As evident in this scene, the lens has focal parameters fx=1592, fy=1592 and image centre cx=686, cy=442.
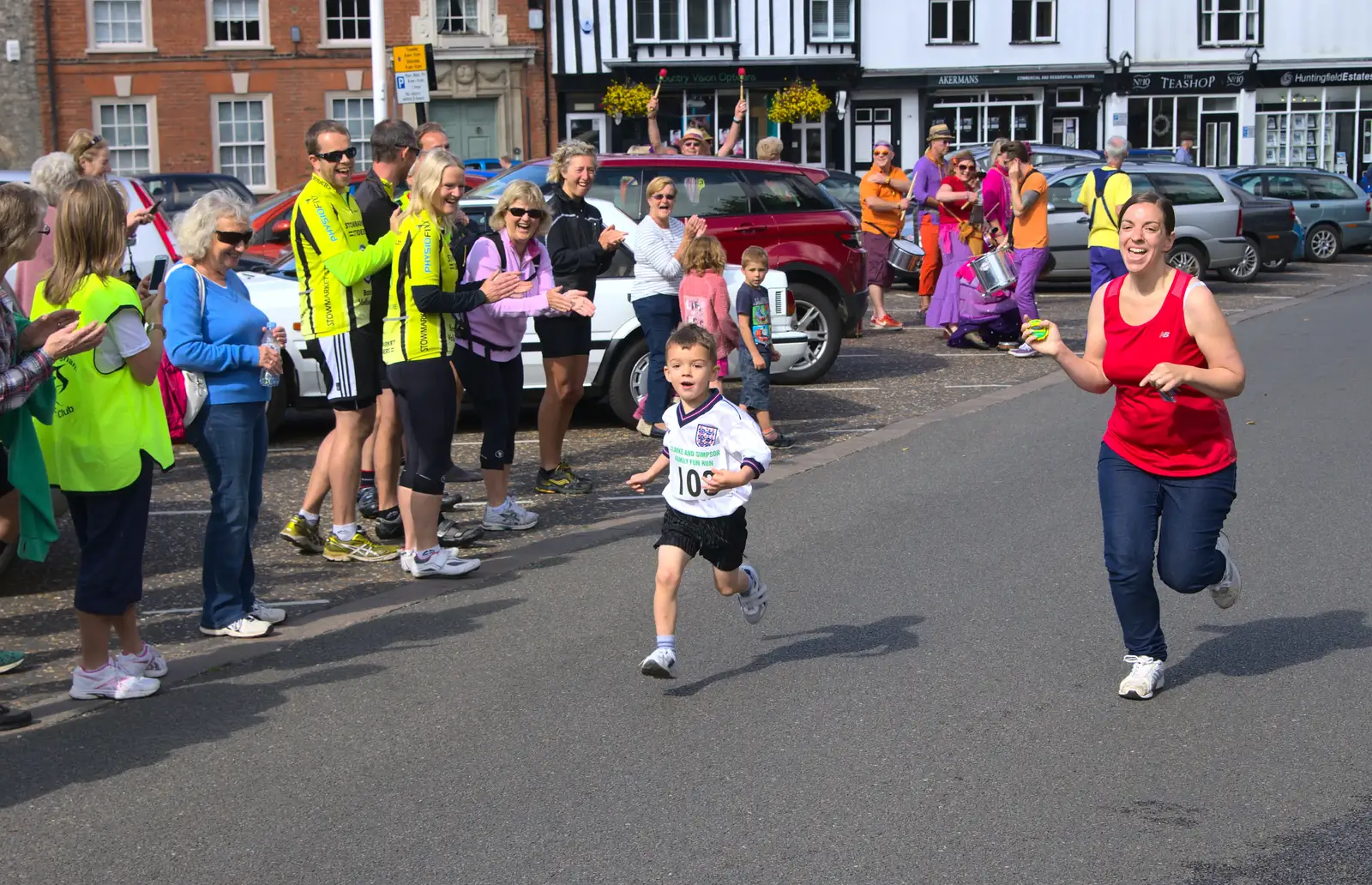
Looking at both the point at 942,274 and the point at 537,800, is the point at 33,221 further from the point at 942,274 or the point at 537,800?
the point at 942,274

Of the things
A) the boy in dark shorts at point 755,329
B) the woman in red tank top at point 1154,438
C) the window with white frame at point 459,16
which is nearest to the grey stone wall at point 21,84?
the window with white frame at point 459,16

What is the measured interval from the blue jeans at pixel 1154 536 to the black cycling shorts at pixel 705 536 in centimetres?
133

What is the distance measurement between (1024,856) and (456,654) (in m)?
2.74

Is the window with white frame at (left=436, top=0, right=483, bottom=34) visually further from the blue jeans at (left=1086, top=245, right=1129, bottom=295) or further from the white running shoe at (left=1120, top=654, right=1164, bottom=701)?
the white running shoe at (left=1120, top=654, right=1164, bottom=701)

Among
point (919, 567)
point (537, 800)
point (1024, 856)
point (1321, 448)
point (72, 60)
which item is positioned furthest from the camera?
point (72, 60)

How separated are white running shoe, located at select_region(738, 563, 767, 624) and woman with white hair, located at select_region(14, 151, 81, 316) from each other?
3426 millimetres

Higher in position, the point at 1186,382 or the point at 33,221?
the point at 33,221

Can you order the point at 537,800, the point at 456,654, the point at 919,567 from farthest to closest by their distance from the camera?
the point at 919,567, the point at 456,654, the point at 537,800

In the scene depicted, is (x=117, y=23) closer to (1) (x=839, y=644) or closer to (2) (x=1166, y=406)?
(1) (x=839, y=644)

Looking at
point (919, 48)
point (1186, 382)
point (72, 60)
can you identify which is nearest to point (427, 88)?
point (1186, 382)

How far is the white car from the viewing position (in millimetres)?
10578

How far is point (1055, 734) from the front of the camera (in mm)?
5211

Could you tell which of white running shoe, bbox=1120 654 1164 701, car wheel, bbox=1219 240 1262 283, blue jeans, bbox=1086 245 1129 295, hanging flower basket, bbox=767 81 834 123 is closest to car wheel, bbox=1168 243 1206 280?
car wheel, bbox=1219 240 1262 283

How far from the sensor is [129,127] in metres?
36.3
